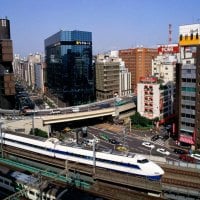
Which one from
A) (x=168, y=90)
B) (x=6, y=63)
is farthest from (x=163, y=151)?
(x=6, y=63)

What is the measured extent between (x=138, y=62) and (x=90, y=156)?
266ft

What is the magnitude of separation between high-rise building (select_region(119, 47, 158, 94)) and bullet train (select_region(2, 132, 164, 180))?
71.9 metres

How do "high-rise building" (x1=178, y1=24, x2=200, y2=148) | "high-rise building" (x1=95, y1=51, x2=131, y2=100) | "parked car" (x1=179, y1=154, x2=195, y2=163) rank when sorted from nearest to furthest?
"parked car" (x1=179, y1=154, x2=195, y2=163), "high-rise building" (x1=178, y1=24, x2=200, y2=148), "high-rise building" (x1=95, y1=51, x2=131, y2=100)

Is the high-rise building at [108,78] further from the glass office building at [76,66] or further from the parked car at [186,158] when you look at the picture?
the parked car at [186,158]

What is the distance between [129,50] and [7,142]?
259 ft

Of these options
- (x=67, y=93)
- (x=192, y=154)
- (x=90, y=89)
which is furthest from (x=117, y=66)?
(x=192, y=154)

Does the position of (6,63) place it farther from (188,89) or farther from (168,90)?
(188,89)

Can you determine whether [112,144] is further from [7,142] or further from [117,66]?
[117,66]

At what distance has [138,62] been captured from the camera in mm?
112438

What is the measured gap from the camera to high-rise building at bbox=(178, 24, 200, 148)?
45.1 m

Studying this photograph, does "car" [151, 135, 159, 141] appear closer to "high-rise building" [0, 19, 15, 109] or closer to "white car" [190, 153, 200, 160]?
"white car" [190, 153, 200, 160]

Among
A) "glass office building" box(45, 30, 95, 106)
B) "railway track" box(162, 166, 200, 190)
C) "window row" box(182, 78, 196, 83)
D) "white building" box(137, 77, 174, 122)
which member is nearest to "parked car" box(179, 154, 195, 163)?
"railway track" box(162, 166, 200, 190)

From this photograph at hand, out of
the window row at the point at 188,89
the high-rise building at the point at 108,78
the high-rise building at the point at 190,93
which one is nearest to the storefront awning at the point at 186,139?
the high-rise building at the point at 190,93

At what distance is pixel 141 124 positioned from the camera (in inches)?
2518
